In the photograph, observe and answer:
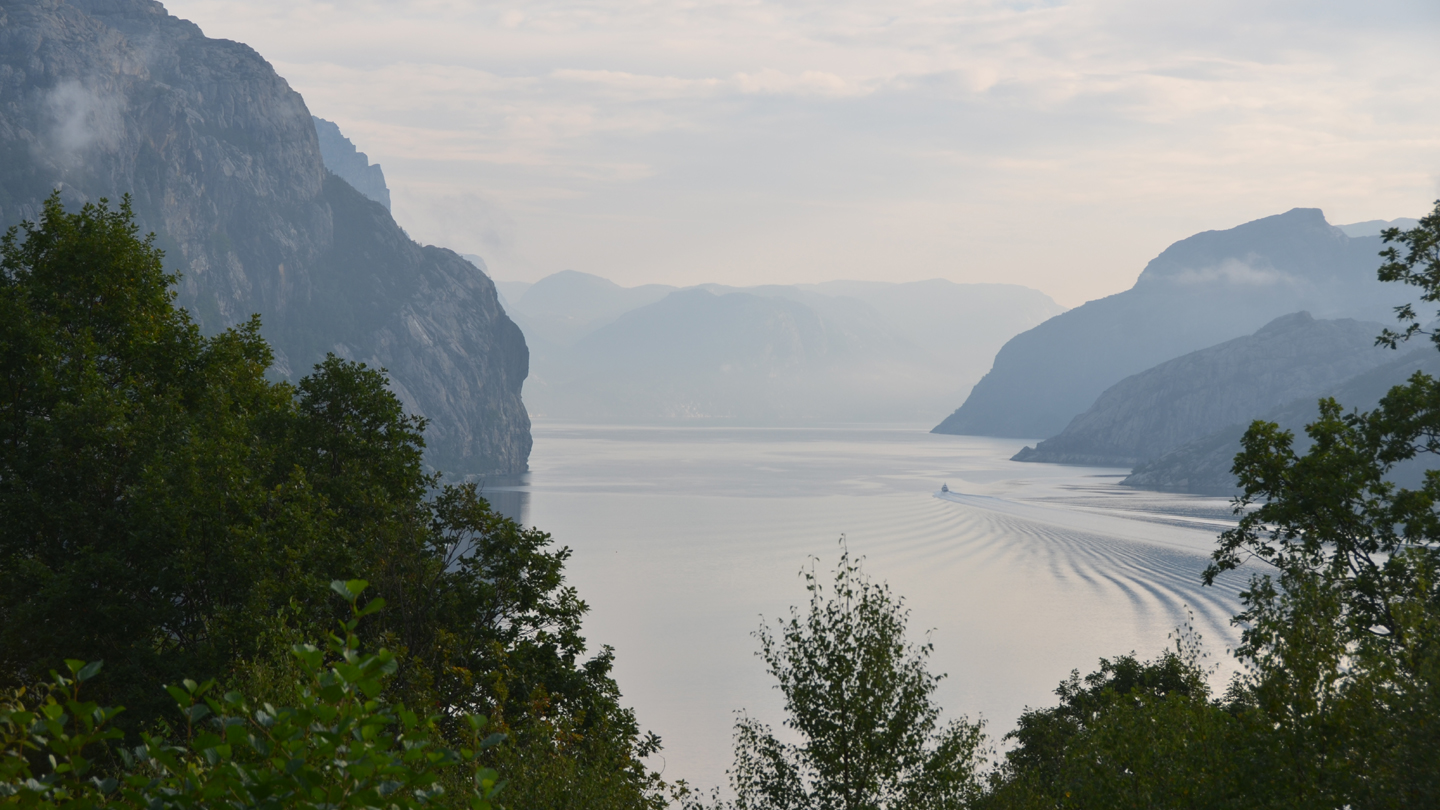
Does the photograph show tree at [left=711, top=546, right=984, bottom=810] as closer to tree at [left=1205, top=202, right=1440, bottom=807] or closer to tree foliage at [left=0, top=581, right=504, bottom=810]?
tree at [left=1205, top=202, right=1440, bottom=807]

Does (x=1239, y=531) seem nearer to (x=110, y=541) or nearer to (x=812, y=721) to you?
(x=812, y=721)

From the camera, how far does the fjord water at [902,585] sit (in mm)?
77688

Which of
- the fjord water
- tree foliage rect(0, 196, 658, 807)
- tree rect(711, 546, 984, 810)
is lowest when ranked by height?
the fjord water

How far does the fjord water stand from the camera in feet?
255

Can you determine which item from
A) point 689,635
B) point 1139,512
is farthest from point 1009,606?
point 1139,512

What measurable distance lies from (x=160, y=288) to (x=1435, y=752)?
39.0 meters

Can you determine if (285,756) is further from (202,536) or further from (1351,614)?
(1351,614)

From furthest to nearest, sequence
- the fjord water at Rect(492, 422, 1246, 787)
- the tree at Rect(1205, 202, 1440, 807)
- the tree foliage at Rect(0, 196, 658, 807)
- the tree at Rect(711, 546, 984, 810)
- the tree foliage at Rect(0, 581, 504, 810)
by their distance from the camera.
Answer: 1. the fjord water at Rect(492, 422, 1246, 787)
2. the tree at Rect(711, 546, 984, 810)
3. the tree foliage at Rect(0, 196, 658, 807)
4. the tree at Rect(1205, 202, 1440, 807)
5. the tree foliage at Rect(0, 581, 504, 810)

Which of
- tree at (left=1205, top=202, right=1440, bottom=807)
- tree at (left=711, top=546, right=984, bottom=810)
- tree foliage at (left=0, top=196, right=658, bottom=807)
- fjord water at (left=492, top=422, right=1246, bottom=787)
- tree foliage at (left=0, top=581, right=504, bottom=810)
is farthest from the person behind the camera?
fjord water at (left=492, top=422, right=1246, bottom=787)

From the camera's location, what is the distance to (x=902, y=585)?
119250 millimetres

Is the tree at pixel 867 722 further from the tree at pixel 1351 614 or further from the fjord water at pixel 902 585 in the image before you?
the fjord water at pixel 902 585

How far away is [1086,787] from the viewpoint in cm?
1973

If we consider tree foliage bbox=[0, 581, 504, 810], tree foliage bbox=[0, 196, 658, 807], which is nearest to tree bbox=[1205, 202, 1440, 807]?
tree foliage bbox=[0, 196, 658, 807]

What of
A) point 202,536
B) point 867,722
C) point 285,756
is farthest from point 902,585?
point 285,756
